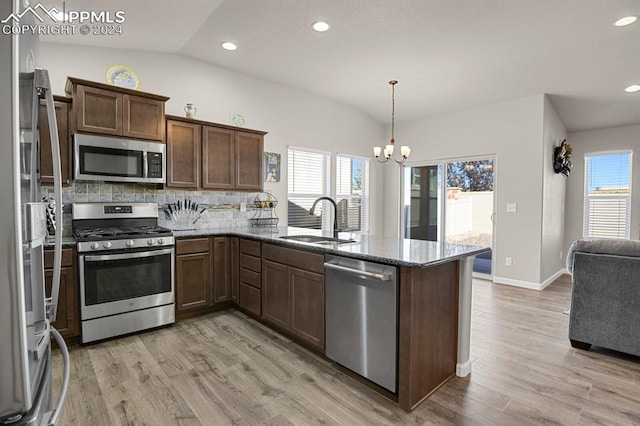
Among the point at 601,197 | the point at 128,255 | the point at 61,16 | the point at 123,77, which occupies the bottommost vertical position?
the point at 128,255

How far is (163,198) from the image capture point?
150 inches

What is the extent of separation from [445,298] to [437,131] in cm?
437

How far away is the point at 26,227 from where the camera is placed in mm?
778

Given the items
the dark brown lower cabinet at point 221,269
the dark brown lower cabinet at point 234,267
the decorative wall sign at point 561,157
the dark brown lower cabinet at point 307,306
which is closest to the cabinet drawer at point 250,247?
the dark brown lower cabinet at point 234,267

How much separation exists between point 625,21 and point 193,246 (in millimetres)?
4740

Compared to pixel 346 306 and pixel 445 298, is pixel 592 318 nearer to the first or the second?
pixel 445 298

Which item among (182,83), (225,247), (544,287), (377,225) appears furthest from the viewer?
(377,225)

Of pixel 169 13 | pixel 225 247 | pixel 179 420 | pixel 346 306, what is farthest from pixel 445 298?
pixel 169 13

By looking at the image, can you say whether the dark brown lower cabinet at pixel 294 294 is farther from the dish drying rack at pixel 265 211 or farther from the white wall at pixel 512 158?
the white wall at pixel 512 158

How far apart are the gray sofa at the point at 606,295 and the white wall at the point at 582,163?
4.03 meters

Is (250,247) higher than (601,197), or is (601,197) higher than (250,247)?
(601,197)

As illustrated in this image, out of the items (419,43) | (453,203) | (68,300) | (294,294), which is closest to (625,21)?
(419,43)

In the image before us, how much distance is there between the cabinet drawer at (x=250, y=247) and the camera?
131 inches

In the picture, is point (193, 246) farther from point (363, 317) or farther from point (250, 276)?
point (363, 317)
